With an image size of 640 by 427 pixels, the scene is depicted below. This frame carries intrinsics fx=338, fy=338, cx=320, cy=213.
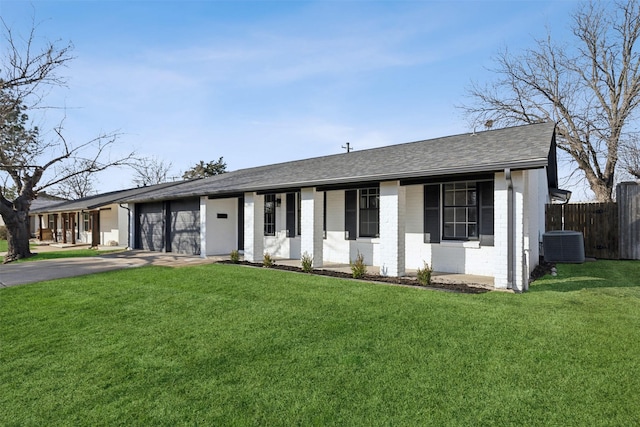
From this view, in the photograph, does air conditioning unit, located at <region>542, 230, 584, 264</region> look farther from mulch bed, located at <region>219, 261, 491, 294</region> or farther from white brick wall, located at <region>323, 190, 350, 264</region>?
white brick wall, located at <region>323, 190, 350, 264</region>

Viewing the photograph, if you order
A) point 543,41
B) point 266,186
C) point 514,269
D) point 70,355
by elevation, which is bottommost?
point 70,355

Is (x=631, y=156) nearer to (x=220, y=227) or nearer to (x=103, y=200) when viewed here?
(x=220, y=227)

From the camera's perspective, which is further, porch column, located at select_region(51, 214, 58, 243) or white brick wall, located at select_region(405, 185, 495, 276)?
porch column, located at select_region(51, 214, 58, 243)

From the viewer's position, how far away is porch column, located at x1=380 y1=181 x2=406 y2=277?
8.52 m

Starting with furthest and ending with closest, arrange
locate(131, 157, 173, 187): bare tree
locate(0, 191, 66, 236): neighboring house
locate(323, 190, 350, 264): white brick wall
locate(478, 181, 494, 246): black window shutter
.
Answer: locate(131, 157, 173, 187): bare tree < locate(0, 191, 66, 236): neighboring house < locate(323, 190, 350, 264): white brick wall < locate(478, 181, 494, 246): black window shutter

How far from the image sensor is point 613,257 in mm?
12047

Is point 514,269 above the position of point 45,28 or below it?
below

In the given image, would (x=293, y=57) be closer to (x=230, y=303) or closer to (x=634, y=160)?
(x=230, y=303)

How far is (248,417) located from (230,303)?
373 cm

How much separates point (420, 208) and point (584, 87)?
17545 mm

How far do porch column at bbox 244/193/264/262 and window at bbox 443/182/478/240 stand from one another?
6.31m

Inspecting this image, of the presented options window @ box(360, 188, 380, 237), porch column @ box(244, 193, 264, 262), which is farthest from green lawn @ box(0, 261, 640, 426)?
porch column @ box(244, 193, 264, 262)

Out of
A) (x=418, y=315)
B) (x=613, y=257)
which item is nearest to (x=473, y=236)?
(x=418, y=315)

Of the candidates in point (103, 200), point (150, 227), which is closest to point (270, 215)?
point (150, 227)
